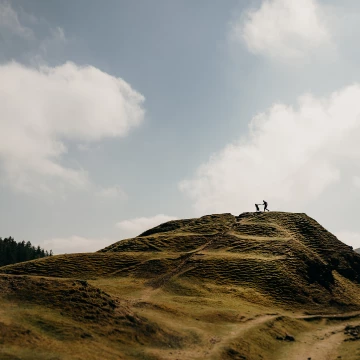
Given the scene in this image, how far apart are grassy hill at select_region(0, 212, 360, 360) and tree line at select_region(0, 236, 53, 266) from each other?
3703 inches

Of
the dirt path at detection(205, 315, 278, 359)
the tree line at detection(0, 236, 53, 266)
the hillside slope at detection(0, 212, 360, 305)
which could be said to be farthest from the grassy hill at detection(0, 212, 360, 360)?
the tree line at detection(0, 236, 53, 266)

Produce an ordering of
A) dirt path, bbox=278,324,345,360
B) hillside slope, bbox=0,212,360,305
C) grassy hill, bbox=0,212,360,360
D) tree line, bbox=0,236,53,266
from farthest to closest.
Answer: tree line, bbox=0,236,53,266, hillside slope, bbox=0,212,360,305, dirt path, bbox=278,324,345,360, grassy hill, bbox=0,212,360,360

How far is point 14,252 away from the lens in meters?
158

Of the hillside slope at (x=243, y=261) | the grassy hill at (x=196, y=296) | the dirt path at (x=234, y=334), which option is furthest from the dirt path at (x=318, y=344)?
the hillside slope at (x=243, y=261)

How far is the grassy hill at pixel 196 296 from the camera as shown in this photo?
29.2 m

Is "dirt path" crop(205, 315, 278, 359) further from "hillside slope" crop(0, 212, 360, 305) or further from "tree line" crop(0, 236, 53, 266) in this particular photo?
"tree line" crop(0, 236, 53, 266)

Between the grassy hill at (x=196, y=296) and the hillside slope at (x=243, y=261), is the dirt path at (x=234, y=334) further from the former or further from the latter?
the hillside slope at (x=243, y=261)

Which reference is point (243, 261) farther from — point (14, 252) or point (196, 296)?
point (14, 252)

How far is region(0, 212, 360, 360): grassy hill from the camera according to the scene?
96.0 ft

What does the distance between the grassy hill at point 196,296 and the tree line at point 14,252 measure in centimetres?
9405

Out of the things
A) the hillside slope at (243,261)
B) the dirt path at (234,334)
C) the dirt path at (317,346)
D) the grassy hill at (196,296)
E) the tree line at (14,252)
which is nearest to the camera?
the grassy hill at (196,296)

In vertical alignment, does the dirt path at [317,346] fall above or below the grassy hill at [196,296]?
below

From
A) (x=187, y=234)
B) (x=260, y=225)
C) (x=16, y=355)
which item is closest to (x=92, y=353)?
(x=16, y=355)

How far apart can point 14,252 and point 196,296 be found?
132353mm
